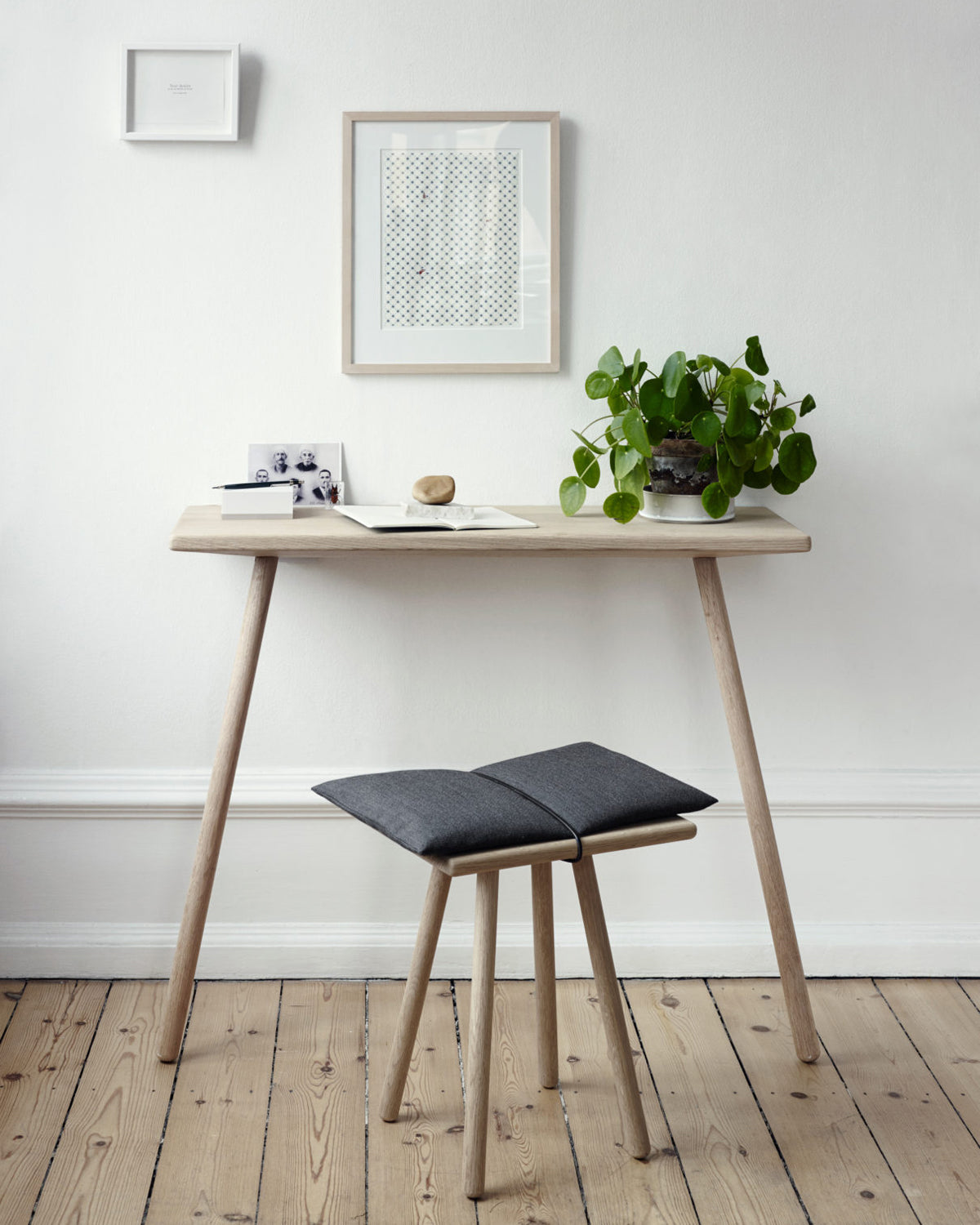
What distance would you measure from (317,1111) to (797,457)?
129cm

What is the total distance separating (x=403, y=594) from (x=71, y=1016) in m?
0.96

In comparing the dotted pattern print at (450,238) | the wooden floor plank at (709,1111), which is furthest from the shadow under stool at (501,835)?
the dotted pattern print at (450,238)

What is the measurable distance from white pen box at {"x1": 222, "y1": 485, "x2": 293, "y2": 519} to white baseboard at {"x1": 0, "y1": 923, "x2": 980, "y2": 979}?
0.82m

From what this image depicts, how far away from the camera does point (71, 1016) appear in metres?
2.09

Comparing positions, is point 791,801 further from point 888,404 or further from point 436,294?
point 436,294

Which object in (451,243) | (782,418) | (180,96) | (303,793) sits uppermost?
(180,96)

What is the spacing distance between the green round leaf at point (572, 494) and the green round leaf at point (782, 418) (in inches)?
13.0

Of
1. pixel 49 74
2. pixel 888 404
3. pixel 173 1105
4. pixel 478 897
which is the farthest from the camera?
pixel 888 404

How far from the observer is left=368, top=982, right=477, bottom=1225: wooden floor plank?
1.61 m

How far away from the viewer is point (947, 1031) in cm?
209

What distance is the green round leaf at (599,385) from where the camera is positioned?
6.48 feet

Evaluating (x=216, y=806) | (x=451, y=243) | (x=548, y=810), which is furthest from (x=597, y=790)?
(x=451, y=243)

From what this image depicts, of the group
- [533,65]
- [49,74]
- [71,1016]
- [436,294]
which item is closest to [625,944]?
[71,1016]

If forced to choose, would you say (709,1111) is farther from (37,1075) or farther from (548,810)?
(37,1075)
